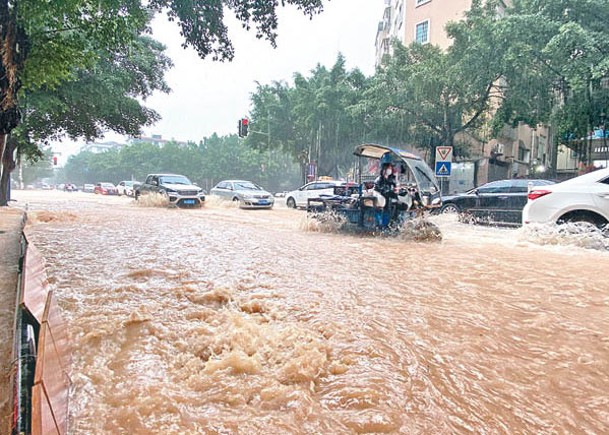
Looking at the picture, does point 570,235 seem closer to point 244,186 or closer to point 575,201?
point 575,201

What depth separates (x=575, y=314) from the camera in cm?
324

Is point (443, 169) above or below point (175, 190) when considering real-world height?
above

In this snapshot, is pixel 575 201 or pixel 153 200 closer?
pixel 575 201

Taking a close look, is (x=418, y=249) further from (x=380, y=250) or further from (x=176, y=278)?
(x=176, y=278)

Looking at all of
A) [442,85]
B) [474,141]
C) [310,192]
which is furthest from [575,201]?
[474,141]

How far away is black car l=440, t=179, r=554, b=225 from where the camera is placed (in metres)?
10.8

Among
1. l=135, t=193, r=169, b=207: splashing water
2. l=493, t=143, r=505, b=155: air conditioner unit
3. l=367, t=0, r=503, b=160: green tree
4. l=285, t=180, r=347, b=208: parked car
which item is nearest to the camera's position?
l=135, t=193, r=169, b=207: splashing water

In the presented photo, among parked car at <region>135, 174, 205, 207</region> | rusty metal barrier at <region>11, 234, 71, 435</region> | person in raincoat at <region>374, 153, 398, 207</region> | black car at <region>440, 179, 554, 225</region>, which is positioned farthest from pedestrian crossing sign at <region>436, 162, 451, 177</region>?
parked car at <region>135, 174, 205, 207</region>

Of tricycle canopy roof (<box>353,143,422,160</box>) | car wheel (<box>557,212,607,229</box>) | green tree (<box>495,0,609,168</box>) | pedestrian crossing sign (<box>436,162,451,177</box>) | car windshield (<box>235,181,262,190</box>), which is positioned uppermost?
green tree (<box>495,0,609,168</box>)

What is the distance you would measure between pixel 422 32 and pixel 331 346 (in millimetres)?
30453

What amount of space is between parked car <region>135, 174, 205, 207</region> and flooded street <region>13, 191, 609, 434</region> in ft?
36.0

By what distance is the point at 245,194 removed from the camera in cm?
1716

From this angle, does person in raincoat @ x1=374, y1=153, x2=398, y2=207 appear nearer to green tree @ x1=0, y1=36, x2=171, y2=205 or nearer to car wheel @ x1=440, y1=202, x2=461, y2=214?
car wheel @ x1=440, y1=202, x2=461, y2=214

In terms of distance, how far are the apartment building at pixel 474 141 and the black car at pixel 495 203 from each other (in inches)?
401
